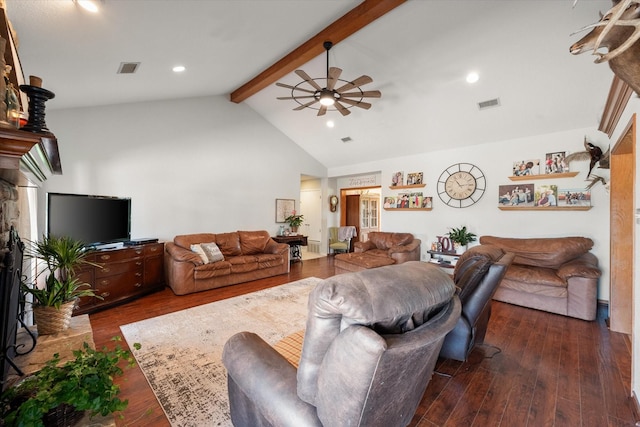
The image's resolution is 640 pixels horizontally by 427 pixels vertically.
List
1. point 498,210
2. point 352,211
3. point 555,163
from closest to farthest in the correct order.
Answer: point 555,163, point 498,210, point 352,211

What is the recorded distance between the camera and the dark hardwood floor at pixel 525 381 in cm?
170

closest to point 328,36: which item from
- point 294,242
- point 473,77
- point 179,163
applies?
point 473,77

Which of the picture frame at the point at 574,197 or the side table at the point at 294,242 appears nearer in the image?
the picture frame at the point at 574,197

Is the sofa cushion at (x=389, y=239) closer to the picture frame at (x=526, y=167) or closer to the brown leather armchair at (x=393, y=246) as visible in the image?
the brown leather armchair at (x=393, y=246)

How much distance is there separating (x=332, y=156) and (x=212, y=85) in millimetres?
3413

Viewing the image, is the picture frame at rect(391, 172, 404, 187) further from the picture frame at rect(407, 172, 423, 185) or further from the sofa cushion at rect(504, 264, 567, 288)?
the sofa cushion at rect(504, 264, 567, 288)

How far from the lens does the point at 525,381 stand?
6.77ft

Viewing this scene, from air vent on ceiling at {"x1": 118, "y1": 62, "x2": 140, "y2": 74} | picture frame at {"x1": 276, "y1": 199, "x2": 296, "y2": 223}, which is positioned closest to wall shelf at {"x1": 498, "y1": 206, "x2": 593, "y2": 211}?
picture frame at {"x1": 276, "y1": 199, "x2": 296, "y2": 223}

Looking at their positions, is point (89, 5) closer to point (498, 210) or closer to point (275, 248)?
point (275, 248)

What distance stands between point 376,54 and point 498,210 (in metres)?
3.43

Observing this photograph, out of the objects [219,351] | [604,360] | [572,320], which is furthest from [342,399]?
[572,320]

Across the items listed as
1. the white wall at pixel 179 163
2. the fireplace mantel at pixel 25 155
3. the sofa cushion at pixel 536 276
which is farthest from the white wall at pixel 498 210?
the fireplace mantel at pixel 25 155

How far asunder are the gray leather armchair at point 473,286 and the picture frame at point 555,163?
10.1 ft

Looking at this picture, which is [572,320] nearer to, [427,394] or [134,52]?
Result: [427,394]
